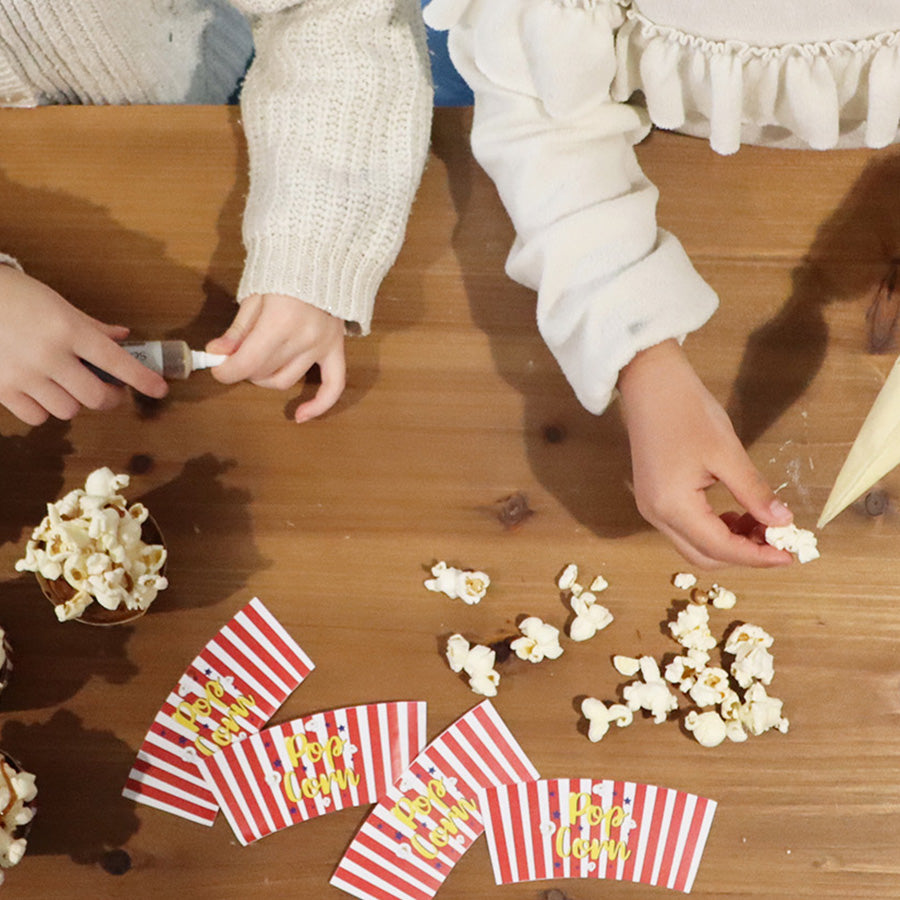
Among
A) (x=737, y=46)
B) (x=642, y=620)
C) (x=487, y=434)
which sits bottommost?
(x=642, y=620)

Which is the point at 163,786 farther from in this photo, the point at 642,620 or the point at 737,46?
the point at 737,46

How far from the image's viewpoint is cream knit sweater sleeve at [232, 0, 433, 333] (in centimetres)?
74

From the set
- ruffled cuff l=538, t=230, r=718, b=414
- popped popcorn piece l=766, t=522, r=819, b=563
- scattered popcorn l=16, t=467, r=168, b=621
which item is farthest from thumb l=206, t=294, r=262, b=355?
popped popcorn piece l=766, t=522, r=819, b=563

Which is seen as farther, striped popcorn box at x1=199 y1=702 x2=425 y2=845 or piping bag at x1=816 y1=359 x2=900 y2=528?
striped popcorn box at x1=199 y1=702 x2=425 y2=845

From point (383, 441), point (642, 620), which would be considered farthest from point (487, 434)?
point (642, 620)

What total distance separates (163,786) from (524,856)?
0.99ft

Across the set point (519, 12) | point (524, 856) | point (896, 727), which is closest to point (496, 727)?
point (524, 856)

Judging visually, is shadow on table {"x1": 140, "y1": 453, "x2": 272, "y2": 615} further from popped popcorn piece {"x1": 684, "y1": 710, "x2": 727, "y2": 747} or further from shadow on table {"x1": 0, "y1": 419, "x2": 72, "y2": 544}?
popped popcorn piece {"x1": 684, "y1": 710, "x2": 727, "y2": 747}

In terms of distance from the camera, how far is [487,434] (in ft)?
2.52

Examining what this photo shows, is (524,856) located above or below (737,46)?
below

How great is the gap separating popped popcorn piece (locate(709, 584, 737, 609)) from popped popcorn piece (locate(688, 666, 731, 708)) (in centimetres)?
5

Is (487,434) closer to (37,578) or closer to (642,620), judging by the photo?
(642,620)

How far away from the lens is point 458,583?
0.73 metres

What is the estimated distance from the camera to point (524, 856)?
0.71m
